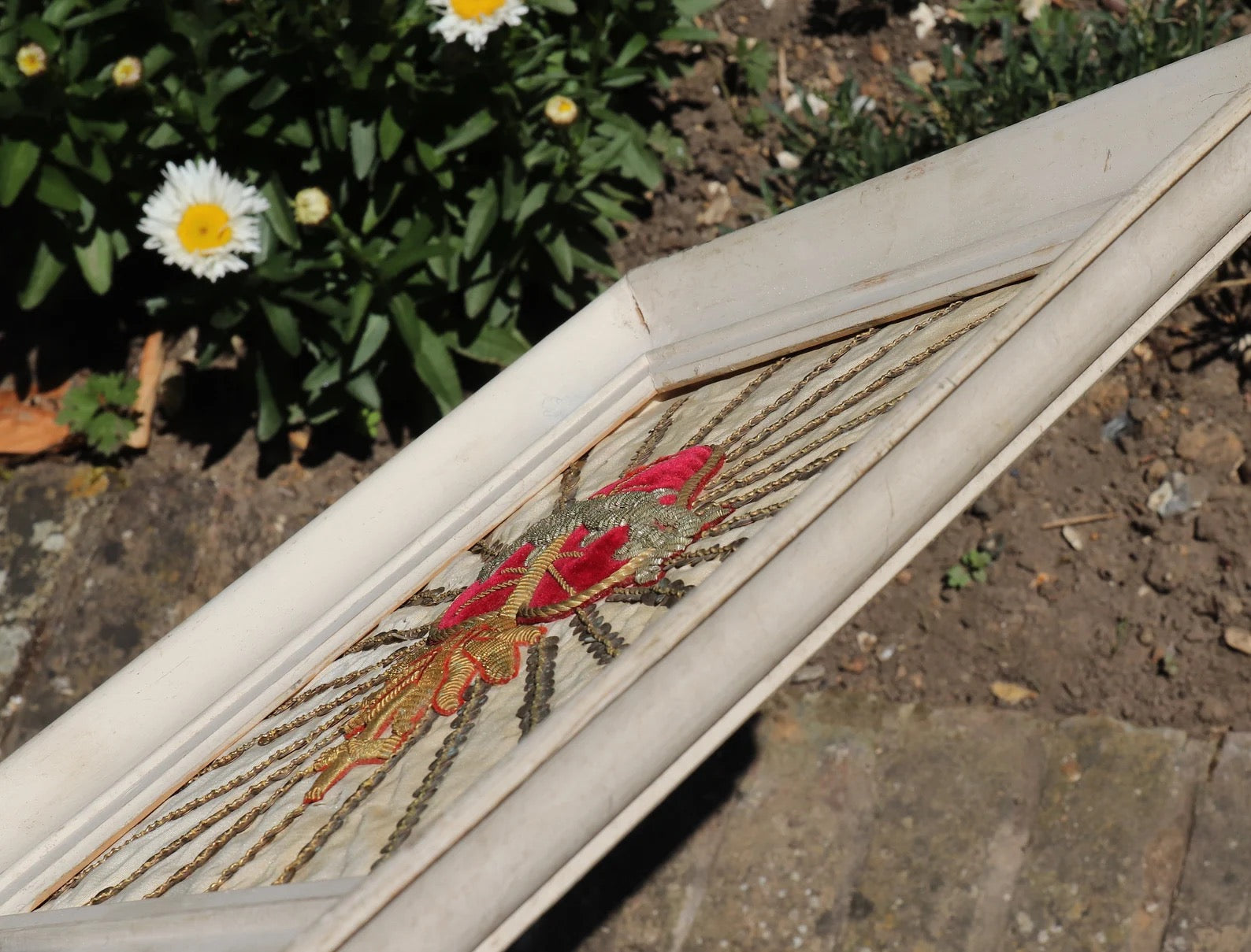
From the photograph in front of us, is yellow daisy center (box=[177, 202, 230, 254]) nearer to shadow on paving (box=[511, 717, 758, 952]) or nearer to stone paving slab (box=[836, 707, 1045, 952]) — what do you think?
shadow on paving (box=[511, 717, 758, 952])

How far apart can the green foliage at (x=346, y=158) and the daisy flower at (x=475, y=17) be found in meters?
0.11

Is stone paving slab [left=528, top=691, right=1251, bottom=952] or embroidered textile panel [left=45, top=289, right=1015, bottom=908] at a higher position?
embroidered textile panel [left=45, top=289, right=1015, bottom=908]

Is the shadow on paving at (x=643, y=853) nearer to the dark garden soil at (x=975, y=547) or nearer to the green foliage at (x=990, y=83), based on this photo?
the dark garden soil at (x=975, y=547)

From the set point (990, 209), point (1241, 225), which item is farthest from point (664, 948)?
point (1241, 225)

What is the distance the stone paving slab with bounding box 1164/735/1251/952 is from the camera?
221 centimetres

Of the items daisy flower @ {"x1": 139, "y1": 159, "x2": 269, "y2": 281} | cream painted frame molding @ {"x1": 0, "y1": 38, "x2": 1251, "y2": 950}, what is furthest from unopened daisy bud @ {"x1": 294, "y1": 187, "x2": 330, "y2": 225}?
cream painted frame molding @ {"x1": 0, "y1": 38, "x2": 1251, "y2": 950}

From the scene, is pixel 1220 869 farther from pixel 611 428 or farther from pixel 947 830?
pixel 611 428

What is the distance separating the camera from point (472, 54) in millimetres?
2398

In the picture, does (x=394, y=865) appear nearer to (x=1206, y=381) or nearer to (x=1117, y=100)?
(x=1117, y=100)

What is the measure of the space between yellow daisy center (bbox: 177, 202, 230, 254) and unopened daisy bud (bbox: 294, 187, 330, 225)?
0.13 meters

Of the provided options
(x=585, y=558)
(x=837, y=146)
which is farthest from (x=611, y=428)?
(x=837, y=146)

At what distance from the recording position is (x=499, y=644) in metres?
1.42

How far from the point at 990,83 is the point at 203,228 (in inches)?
72.1

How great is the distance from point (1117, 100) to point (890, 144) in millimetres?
1508
